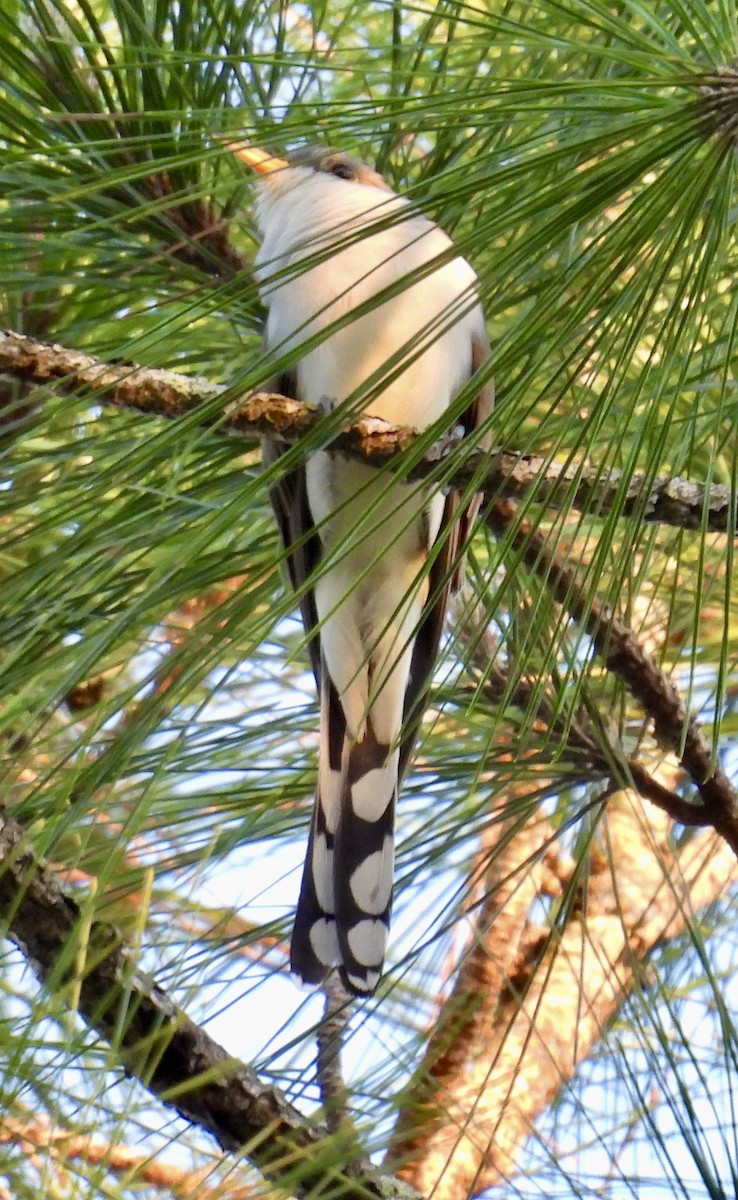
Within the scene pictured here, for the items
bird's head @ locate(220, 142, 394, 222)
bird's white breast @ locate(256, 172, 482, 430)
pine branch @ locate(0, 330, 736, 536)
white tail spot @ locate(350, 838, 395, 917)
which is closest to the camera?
pine branch @ locate(0, 330, 736, 536)

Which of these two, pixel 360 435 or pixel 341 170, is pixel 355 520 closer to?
pixel 360 435

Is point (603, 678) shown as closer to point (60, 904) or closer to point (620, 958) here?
point (620, 958)

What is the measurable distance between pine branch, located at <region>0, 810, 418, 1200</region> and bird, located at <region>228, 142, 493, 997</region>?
0.13 m

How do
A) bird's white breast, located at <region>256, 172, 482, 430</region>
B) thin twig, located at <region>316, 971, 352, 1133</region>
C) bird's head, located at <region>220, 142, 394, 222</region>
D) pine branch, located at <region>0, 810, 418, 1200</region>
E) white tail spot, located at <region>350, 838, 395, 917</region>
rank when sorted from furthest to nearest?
bird's head, located at <region>220, 142, 394, 222</region> → bird's white breast, located at <region>256, 172, 482, 430</region> → white tail spot, located at <region>350, 838, 395, 917</region> → thin twig, located at <region>316, 971, 352, 1133</region> → pine branch, located at <region>0, 810, 418, 1200</region>

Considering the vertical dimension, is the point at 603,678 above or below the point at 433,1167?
above

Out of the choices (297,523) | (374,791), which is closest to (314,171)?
(297,523)

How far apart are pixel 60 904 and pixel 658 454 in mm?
486

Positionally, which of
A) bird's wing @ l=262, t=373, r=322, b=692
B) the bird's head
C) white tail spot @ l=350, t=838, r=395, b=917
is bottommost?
white tail spot @ l=350, t=838, r=395, b=917

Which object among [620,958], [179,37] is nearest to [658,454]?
[179,37]

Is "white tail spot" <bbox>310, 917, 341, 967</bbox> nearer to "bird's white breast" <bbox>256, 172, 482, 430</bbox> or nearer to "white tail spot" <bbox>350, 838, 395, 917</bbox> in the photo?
"white tail spot" <bbox>350, 838, 395, 917</bbox>

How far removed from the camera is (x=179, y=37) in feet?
3.48

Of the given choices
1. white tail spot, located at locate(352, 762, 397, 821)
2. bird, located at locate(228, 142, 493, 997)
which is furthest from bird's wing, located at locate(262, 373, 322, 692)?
white tail spot, located at locate(352, 762, 397, 821)

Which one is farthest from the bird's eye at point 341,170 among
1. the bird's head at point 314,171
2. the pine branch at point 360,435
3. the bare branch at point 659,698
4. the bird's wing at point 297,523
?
the pine branch at point 360,435

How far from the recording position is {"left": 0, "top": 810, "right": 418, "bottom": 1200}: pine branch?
0.88 metres
